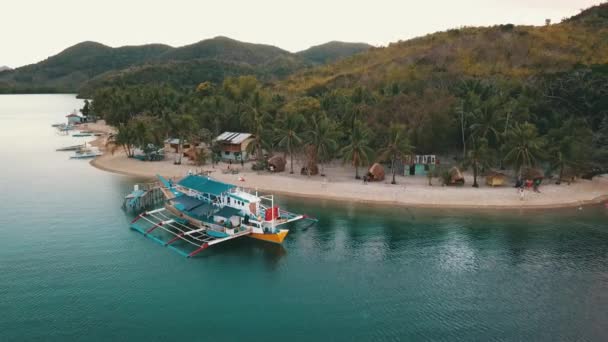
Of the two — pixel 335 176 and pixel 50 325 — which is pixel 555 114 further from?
pixel 50 325

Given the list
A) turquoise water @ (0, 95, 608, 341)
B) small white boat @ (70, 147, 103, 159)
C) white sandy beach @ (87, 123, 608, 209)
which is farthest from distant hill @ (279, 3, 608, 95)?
small white boat @ (70, 147, 103, 159)

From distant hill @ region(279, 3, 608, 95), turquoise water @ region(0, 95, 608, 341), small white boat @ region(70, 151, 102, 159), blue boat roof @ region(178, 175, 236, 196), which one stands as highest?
distant hill @ region(279, 3, 608, 95)

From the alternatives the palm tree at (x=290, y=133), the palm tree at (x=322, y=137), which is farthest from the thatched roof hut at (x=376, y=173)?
the palm tree at (x=290, y=133)

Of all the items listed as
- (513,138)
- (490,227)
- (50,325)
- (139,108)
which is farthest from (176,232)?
(139,108)

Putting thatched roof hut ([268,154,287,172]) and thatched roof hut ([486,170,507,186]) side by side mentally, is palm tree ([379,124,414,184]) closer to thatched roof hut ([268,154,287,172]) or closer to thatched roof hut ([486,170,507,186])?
thatched roof hut ([486,170,507,186])

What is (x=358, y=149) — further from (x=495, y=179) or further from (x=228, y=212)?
(x=228, y=212)

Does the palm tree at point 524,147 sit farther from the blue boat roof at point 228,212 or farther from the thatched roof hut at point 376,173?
the blue boat roof at point 228,212
